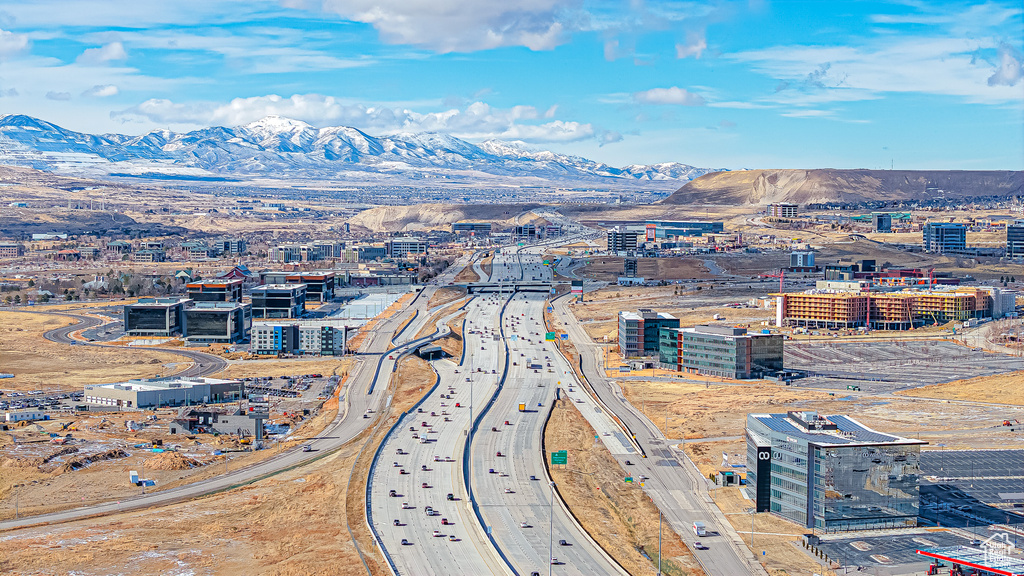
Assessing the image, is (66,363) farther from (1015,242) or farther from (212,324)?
(1015,242)

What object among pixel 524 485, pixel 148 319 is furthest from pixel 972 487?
pixel 148 319

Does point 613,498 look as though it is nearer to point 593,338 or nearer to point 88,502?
point 88,502

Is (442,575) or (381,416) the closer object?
(442,575)

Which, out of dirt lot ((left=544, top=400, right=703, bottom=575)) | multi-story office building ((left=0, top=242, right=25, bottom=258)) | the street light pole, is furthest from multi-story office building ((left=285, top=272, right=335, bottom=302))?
multi-story office building ((left=0, top=242, right=25, bottom=258))

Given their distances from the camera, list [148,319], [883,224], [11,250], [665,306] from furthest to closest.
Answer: [883,224] < [11,250] < [665,306] < [148,319]

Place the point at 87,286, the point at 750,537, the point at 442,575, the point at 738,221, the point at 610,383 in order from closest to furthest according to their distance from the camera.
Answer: the point at 442,575, the point at 750,537, the point at 610,383, the point at 87,286, the point at 738,221

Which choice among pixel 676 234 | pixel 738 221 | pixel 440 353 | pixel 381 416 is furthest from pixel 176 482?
pixel 738 221
